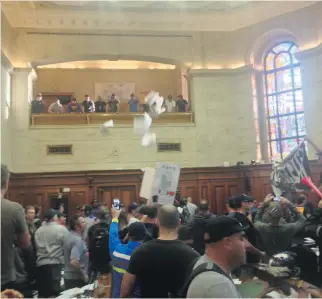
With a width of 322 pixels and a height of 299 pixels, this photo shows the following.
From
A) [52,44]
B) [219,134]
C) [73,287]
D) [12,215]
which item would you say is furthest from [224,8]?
[12,215]

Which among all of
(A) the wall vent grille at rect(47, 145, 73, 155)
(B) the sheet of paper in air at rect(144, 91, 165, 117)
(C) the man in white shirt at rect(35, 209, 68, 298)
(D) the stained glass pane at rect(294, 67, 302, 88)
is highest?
(D) the stained glass pane at rect(294, 67, 302, 88)

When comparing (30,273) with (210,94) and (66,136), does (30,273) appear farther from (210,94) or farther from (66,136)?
(210,94)

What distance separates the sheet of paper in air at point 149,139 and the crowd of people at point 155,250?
7.83 metres

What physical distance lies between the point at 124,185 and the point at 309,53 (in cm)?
750

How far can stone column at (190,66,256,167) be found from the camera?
14.9 meters

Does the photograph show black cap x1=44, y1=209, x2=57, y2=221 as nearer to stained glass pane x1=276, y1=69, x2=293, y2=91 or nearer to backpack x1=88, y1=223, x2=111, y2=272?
backpack x1=88, y1=223, x2=111, y2=272

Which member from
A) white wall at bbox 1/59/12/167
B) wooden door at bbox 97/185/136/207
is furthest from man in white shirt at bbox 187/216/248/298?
Result: wooden door at bbox 97/185/136/207

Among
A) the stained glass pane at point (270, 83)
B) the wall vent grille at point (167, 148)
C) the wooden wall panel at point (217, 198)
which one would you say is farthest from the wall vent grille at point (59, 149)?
the stained glass pane at point (270, 83)

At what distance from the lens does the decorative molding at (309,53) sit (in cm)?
1361

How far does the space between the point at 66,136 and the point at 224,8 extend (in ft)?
23.6

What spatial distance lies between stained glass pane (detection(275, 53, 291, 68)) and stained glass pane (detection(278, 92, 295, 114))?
1102 millimetres

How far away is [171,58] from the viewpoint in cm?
1529

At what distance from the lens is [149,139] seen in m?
14.5

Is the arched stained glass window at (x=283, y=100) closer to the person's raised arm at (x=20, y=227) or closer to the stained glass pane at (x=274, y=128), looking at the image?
the stained glass pane at (x=274, y=128)
